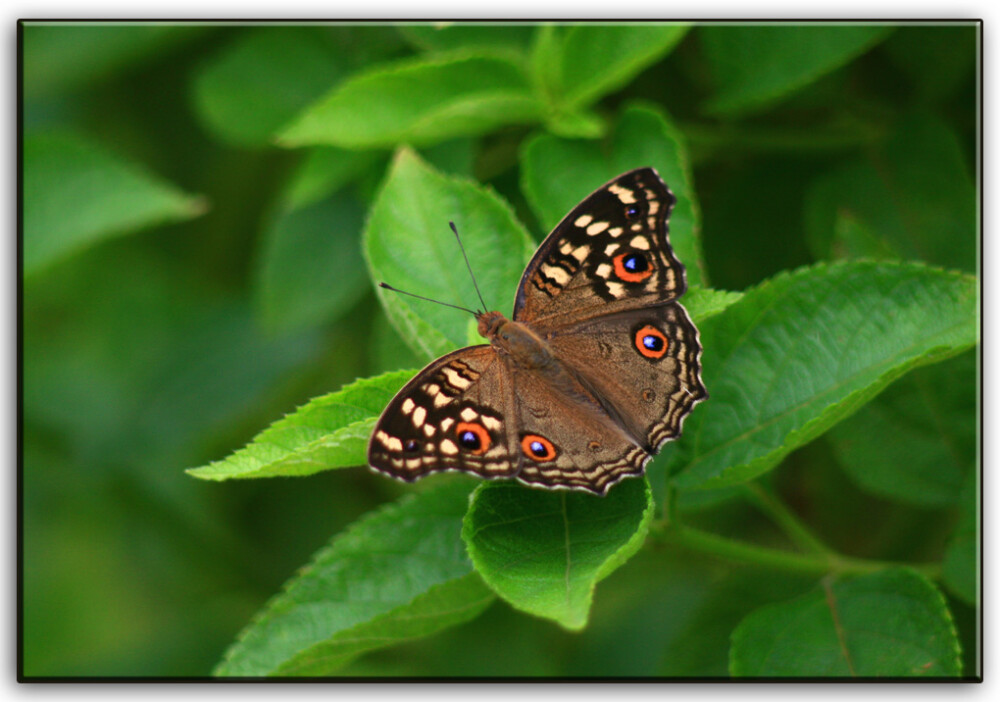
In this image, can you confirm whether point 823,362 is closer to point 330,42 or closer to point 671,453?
point 671,453

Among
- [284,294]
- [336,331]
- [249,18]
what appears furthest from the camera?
[336,331]

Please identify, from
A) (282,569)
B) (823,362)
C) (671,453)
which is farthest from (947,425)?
(282,569)

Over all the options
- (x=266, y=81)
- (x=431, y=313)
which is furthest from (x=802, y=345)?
(x=266, y=81)

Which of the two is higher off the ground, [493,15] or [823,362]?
[493,15]

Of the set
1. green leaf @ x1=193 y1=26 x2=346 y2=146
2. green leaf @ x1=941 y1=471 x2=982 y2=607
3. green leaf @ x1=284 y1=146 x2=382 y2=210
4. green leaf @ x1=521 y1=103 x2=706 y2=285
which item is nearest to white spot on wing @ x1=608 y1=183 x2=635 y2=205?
green leaf @ x1=521 y1=103 x2=706 y2=285

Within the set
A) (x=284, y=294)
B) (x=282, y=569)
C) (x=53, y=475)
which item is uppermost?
(x=284, y=294)

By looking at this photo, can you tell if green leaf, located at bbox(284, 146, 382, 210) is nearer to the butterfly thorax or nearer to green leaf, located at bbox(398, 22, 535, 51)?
green leaf, located at bbox(398, 22, 535, 51)

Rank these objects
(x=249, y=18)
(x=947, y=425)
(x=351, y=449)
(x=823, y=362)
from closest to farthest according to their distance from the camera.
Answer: (x=351, y=449), (x=823, y=362), (x=947, y=425), (x=249, y=18)
